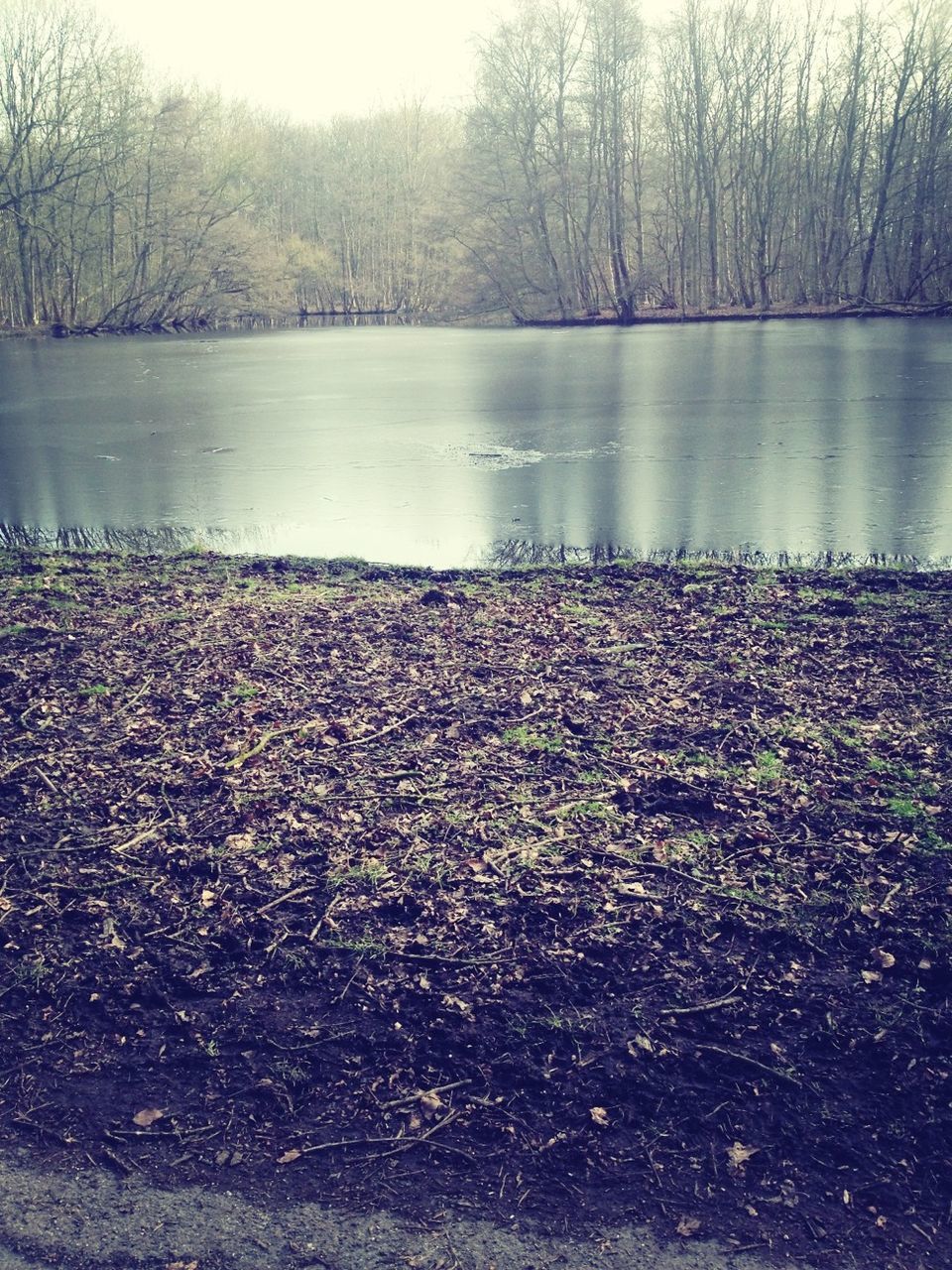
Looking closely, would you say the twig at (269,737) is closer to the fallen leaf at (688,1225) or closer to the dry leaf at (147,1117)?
the dry leaf at (147,1117)

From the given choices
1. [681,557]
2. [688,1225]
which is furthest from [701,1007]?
[681,557]

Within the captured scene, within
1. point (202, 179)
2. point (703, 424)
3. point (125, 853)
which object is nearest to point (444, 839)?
point (125, 853)

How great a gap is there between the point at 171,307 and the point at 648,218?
26232 mm

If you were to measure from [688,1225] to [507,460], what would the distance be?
11.2 metres

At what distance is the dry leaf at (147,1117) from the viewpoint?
290cm

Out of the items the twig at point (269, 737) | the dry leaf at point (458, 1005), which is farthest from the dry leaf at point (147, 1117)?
the twig at point (269, 737)

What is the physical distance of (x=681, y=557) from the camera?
8570 millimetres

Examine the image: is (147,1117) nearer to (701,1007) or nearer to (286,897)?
(286,897)

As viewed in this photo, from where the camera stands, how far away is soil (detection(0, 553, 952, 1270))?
109 inches

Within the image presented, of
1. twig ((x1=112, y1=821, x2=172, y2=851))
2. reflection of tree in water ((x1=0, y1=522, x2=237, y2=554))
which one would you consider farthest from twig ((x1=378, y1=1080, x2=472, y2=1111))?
reflection of tree in water ((x1=0, y1=522, x2=237, y2=554))

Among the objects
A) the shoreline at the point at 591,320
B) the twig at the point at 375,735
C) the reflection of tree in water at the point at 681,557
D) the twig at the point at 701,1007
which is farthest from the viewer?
the shoreline at the point at 591,320

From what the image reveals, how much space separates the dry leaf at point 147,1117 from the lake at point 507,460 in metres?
6.14

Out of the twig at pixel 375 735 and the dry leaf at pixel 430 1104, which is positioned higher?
the twig at pixel 375 735

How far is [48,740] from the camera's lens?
5223 mm
